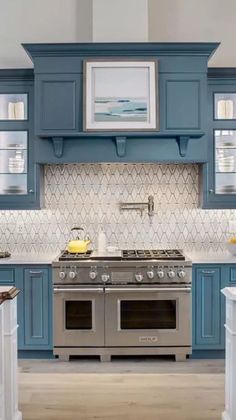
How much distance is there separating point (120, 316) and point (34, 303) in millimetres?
809

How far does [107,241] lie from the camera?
536 cm

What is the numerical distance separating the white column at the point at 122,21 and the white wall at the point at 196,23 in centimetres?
44

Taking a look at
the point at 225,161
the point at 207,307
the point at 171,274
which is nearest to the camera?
the point at 171,274

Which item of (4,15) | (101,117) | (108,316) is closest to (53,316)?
(108,316)

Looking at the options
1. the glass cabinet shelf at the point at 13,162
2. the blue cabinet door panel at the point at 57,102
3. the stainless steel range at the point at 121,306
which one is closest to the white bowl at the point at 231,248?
the stainless steel range at the point at 121,306

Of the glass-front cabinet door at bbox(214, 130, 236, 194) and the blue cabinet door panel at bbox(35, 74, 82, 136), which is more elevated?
the blue cabinet door panel at bbox(35, 74, 82, 136)

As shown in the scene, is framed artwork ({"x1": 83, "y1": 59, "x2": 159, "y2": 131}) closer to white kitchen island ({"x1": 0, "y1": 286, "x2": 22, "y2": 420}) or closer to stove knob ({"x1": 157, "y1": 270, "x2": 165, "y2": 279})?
stove knob ({"x1": 157, "y1": 270, "x2": 165, "y2": 279})

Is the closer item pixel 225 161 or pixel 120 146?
pixel 120 146

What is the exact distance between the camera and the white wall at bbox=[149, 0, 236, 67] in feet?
17.6

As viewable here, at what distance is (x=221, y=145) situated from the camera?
199 inches

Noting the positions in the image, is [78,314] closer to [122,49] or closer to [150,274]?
[150,274]

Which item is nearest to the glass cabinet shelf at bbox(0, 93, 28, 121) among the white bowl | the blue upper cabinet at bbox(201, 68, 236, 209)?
the blue upper cabinet at bbox(201, 68, 236, 209)

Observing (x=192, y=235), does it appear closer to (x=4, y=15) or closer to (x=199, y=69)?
(x=199, y=69)

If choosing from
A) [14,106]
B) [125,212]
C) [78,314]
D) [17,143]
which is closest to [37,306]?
[78,314]
